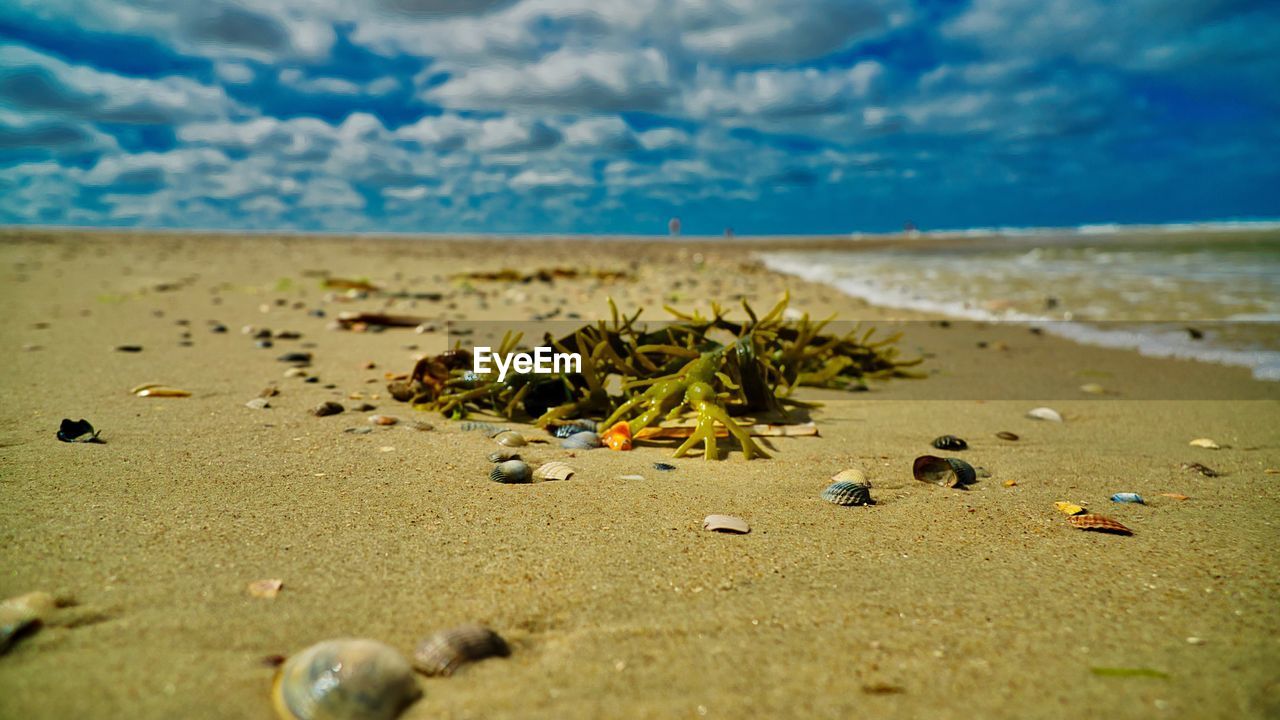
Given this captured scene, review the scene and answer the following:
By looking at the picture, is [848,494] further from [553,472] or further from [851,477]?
[553,472]

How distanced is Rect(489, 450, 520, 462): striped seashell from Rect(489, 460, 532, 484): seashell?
0.17 m

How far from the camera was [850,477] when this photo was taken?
2191 mm

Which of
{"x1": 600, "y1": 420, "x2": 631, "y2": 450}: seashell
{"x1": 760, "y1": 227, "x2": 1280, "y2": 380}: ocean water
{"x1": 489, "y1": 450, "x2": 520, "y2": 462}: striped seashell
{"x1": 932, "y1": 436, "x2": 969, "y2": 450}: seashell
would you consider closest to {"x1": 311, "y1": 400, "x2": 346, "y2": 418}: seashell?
{"x1": 489, "y1": 450, "x2": 520, "y2": 462}: striped seashell

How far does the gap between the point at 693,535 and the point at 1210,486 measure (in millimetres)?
1604

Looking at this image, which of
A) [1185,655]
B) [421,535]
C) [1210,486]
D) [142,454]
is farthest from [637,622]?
[1210,486]

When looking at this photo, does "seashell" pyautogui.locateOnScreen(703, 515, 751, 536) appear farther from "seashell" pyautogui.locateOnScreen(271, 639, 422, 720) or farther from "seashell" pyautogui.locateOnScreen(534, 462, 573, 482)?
"seashell" pyautogui.locateOnScreen(271, 639, 422, 720)

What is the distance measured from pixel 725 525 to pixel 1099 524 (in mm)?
894

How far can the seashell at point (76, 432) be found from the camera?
234 centimetres

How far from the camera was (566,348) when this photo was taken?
3.09m

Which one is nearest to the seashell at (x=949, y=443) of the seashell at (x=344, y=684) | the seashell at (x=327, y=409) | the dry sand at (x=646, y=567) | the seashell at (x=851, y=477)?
the dry sand at (x=646, y=567)

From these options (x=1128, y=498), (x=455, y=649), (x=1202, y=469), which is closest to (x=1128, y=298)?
(x=1202, y=469)

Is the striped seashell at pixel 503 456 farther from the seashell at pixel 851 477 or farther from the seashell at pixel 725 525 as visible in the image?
the seashell at pixel 851 477

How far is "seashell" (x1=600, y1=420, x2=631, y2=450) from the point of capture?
8.42 ft
